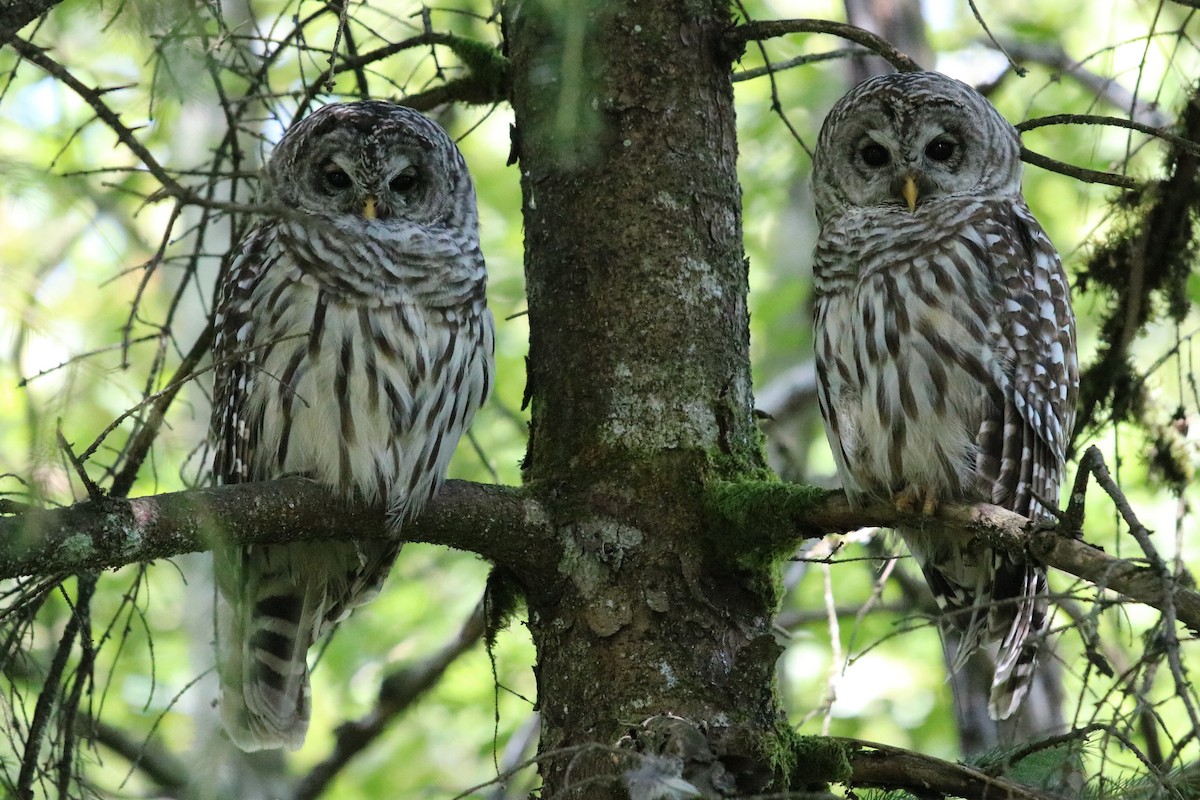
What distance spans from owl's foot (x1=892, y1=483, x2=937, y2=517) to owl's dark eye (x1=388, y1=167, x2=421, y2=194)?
5.34 feet

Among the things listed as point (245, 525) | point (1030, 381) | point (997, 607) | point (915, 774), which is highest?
point (1030, 381)

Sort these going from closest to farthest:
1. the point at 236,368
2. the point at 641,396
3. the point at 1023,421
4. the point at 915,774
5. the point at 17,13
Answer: the point at 17,13, the point at 915,774, the point at 641,396, the point at 1023,421, the point at 236,368

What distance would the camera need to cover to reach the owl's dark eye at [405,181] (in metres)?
3.81

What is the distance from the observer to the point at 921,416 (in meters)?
3.45

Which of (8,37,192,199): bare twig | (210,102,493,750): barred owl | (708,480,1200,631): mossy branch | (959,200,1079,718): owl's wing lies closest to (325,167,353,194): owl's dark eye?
(210,102,493,750): barred owl

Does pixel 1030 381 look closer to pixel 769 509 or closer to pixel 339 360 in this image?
pixel 769 509

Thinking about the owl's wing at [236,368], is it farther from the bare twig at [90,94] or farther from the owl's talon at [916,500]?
the owl's talon at [916,500]

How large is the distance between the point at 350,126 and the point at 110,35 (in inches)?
41.6

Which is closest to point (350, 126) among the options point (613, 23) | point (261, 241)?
point (261, 241)

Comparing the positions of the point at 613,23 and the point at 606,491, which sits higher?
the point at 613,23

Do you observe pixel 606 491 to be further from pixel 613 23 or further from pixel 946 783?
pixel 613 23

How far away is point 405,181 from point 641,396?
115 centimetres

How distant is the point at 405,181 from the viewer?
12.6 feet

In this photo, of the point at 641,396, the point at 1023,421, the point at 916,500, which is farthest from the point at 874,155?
the point at 641,396
